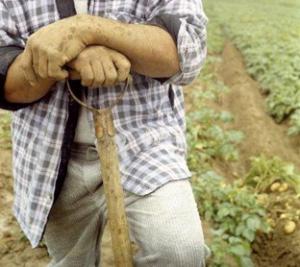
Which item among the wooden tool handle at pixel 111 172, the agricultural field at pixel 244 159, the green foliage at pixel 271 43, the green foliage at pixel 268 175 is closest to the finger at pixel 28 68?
the wooden tool handle at pixel 111 172

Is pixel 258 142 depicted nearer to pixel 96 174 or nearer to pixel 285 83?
pixel 285 83

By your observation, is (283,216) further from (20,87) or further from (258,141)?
(20,87)

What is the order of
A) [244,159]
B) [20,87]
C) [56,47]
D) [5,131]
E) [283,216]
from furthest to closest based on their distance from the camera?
[244,159] < [5,131] < [283,216] < [20,87] < [56,47]

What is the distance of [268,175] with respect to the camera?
4422 mm

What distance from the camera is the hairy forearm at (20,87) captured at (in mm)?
1785

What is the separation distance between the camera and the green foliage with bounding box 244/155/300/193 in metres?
4.31

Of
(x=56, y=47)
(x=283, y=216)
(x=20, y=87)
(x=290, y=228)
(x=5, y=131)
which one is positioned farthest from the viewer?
(x=5, y=131)

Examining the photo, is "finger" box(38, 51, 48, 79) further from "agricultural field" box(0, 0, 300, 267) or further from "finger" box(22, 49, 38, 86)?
"agricultural field" box(0, 0, 300, 267)

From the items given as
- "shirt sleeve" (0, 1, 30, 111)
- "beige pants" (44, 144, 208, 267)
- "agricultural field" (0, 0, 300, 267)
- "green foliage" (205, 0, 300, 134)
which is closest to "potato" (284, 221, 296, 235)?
"agricultural field" (0, 0, 300, 267)

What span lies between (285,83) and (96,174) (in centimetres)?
514

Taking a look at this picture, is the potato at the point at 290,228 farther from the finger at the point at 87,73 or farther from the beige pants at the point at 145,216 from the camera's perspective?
the finger at the point at 87,73

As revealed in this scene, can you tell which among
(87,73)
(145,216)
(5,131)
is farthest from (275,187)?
(87,73)

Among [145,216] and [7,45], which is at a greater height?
[7,45]

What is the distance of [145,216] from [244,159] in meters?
3.56
